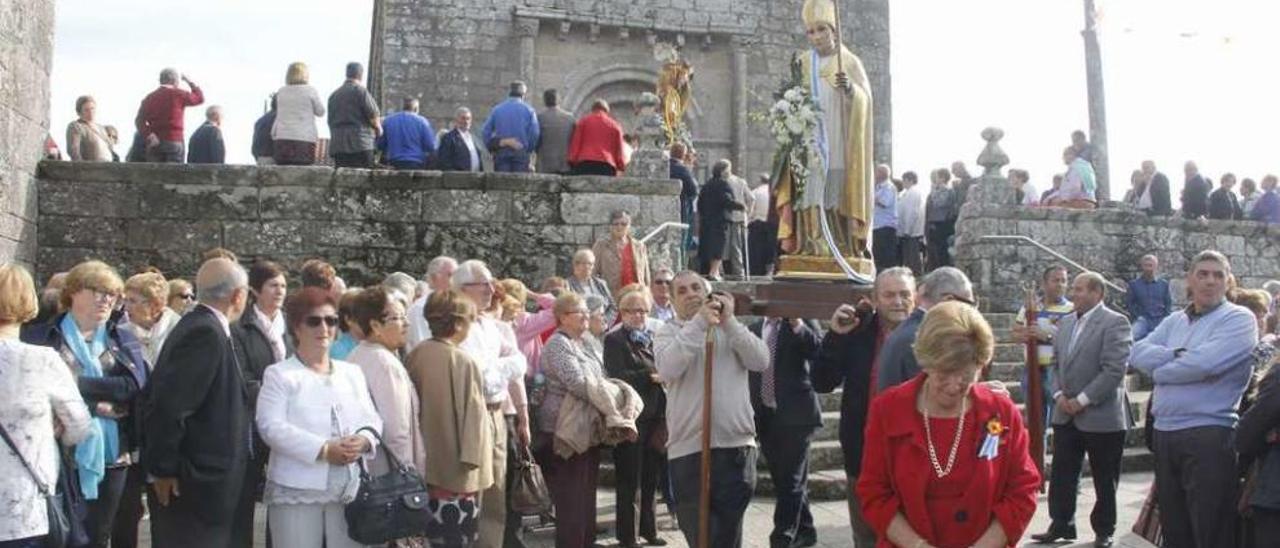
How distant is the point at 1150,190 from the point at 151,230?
1254cm

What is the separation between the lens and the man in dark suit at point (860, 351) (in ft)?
19.3

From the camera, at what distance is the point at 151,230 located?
34.4 ft

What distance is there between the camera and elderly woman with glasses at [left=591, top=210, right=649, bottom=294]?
10.2 m

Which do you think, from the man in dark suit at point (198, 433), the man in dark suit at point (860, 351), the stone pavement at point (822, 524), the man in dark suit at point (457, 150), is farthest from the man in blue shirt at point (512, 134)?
the man in dark suit at point (198, 433)

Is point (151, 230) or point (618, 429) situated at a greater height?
point (151, 230)

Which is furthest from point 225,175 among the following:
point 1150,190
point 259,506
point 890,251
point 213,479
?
point 1150,190

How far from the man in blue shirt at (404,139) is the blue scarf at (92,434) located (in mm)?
6264

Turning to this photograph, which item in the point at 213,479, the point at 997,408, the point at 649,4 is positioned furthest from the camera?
the point at 649,4

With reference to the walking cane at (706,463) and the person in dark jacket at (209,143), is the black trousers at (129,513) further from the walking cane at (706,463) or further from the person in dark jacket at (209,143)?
the person in dark jacket at (209,143)

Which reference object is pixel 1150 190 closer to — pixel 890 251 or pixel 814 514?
pixel 890 251

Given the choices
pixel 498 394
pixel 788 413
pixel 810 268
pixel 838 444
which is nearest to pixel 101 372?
pixel 498 394

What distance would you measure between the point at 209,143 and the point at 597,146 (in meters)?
3.84

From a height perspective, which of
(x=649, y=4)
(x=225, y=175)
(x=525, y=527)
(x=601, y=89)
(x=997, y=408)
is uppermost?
(x=649, y=4)

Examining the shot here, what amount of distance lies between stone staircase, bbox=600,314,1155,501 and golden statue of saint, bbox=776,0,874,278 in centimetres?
150
